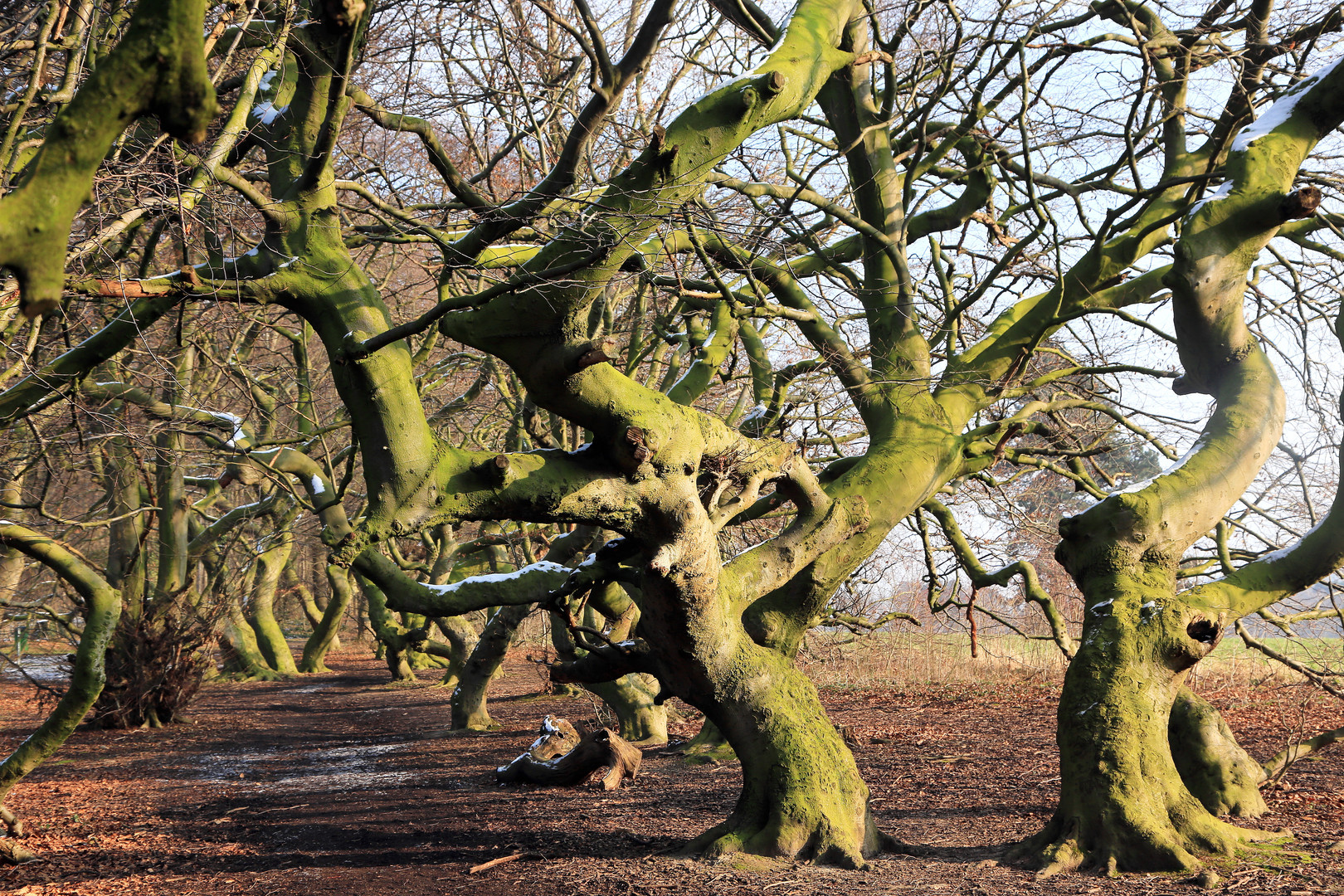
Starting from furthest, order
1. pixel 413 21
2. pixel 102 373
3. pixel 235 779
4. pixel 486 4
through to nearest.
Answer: pixel 102 373 < pixel 235 779 < pixel 486 4 < pixel 413 21

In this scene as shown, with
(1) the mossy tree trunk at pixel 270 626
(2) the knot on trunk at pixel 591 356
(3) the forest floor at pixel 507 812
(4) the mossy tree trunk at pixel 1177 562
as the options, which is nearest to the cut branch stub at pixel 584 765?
(3) the forest floor at pixel 507 812

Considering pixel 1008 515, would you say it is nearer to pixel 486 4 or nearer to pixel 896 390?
pixel 896 390

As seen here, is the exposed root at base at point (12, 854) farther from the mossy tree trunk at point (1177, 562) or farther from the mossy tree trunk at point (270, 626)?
the mossy tree trunk at point (270, 626)

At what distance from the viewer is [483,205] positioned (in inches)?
189

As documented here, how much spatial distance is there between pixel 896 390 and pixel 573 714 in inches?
309

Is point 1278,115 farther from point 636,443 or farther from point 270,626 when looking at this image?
point 270,626

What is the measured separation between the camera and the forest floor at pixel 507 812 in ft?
15.0

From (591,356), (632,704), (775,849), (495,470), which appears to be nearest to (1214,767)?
(775,849)

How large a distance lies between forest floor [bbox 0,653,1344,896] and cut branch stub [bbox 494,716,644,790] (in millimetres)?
138

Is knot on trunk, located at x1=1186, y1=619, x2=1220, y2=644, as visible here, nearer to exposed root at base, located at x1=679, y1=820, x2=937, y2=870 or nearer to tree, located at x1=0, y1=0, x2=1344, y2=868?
tree, located at x1=0, y1=0, x2=1344, y2=868

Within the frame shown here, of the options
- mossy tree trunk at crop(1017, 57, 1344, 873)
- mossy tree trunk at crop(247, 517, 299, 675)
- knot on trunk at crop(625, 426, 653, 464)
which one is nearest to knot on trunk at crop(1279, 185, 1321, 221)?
mossy tree trunk at crop(1017, 57, 1344, 873)

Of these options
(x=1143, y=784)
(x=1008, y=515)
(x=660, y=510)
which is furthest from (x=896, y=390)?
(x=1008, y=515)

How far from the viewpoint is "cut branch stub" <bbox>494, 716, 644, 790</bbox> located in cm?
748

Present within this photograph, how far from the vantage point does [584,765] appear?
7641mm
